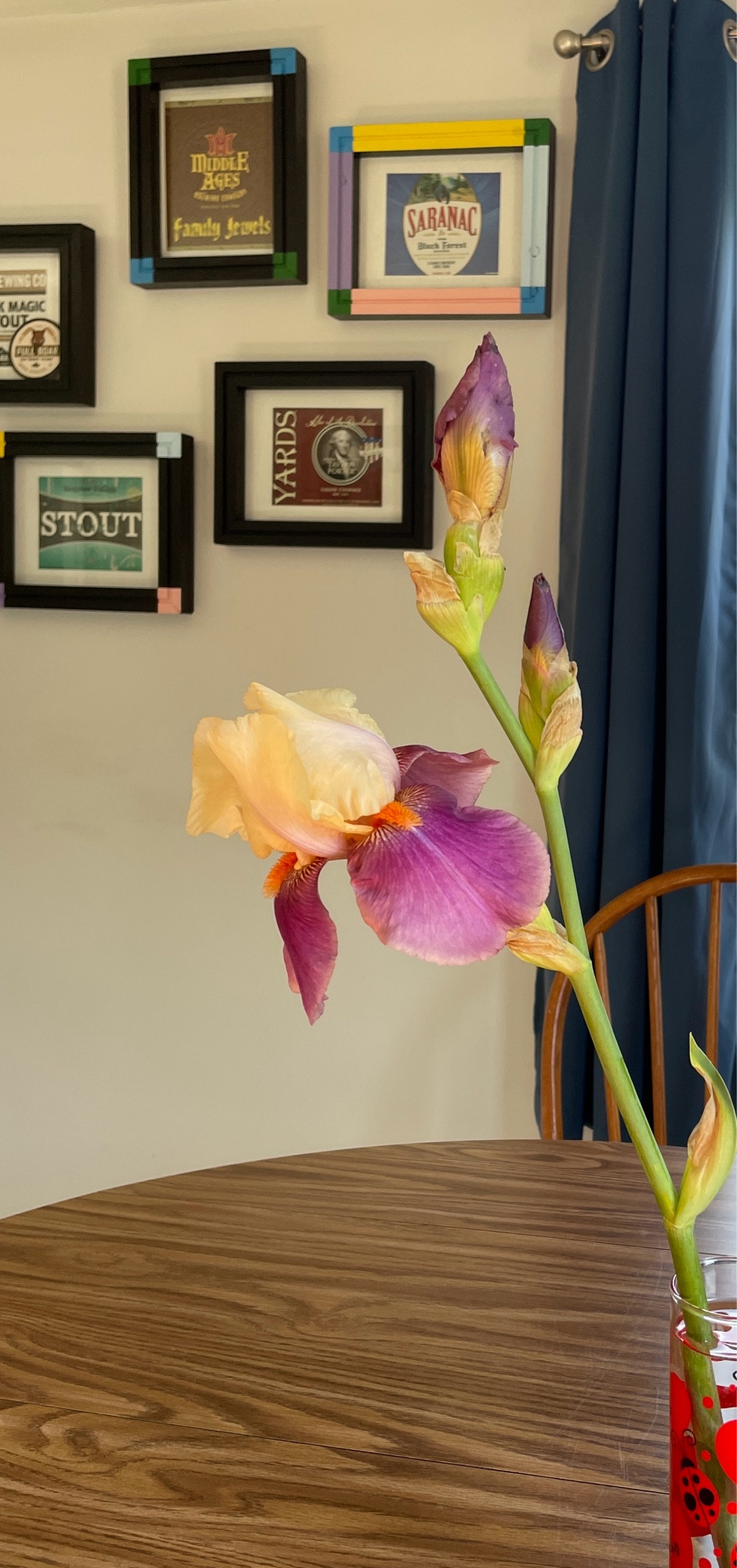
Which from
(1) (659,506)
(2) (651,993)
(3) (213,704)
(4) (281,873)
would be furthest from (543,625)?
(3) (213,704)

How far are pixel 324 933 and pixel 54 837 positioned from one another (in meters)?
2.00

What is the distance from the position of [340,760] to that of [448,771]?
5cm

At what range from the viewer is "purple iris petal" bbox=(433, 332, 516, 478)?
0.48 meters

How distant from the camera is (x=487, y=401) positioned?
48cm

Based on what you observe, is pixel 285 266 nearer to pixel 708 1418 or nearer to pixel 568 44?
pixel 568 44

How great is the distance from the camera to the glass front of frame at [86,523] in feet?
7.59

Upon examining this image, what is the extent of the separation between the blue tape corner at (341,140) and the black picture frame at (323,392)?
0.33m

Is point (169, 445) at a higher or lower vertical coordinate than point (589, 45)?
lower

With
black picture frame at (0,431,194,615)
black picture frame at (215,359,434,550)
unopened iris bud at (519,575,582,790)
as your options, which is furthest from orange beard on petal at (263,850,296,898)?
black picture frame at (0,431,194,615)

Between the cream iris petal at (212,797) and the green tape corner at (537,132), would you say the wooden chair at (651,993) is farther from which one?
the green tape corner at (537,132)

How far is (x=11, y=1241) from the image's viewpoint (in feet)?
3.31

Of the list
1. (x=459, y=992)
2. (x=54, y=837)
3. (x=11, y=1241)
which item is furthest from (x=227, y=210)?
(x=11, y=1241)

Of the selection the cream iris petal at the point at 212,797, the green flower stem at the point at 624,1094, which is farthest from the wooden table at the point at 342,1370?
the cream iris petal at the point at 212,797

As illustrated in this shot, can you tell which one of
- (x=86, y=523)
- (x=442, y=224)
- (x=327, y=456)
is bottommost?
(x=86, y=523)
